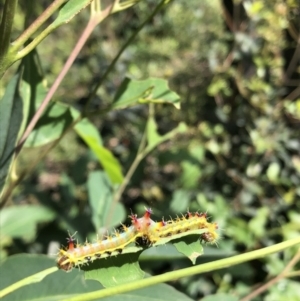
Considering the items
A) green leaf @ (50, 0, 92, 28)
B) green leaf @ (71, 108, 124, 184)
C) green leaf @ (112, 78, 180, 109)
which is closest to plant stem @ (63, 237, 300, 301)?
green leaf @ (50, 0, 92, 28)

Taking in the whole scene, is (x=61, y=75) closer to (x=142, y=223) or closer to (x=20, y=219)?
(x=142, y=223)

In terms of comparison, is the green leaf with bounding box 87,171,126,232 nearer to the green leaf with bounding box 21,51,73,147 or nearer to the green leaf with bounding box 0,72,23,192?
the green leaf with bounding box 21,51,73,147

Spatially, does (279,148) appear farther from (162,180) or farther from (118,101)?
(118,101)

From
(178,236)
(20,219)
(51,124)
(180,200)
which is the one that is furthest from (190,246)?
(180,200)

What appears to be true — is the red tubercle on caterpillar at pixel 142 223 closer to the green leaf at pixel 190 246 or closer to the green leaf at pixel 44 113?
the green leaf at pixel 190 246

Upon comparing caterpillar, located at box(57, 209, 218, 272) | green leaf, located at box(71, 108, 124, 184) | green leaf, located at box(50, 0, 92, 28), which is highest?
green leaf, located at box(71, 108, 124, 184)

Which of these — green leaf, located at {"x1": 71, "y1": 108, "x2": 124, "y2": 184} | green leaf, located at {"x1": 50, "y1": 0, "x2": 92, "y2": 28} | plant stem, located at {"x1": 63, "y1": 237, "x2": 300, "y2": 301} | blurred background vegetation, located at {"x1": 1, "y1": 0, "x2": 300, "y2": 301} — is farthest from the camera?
blurred background vegetation, located at {"x1": 1, "y1": 0, "x2": 300, "y2": 301}

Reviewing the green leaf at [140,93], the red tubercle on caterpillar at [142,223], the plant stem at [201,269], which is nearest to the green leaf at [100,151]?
the green leaf at [140,93]
